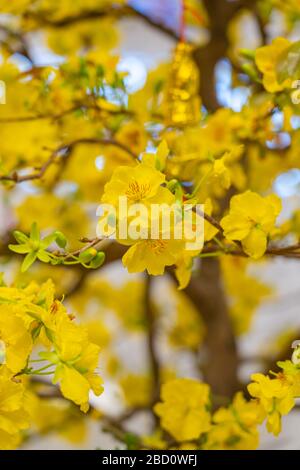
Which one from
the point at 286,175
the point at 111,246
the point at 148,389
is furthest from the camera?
the point at 148,389

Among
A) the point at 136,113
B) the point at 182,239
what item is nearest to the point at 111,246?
the point at 136,113

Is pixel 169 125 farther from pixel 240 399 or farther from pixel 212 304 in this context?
pixel 212 304

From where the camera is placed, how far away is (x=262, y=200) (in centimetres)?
48

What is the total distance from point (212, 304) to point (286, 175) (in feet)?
0.77

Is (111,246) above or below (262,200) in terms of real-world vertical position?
below

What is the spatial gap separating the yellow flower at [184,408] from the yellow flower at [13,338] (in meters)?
0.24

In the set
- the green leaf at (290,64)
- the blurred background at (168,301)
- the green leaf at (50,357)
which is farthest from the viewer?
the blurred background at (168,301)

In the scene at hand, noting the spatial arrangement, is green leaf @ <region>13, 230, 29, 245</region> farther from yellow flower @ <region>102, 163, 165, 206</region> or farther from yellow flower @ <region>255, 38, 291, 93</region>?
yellow flower @ <region>255, 38, 291, 93</region>

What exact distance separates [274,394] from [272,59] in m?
0.28

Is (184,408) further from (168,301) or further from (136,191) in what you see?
(168,301)

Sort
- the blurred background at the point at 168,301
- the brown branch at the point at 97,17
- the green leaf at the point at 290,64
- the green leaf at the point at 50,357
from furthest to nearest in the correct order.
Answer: the blurred background at the point at 168,301
the brown branch at the point at 97,17
the green leaf at the point at 290,64
the green leaf at the point at 50,357

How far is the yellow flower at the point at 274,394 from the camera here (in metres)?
0.45

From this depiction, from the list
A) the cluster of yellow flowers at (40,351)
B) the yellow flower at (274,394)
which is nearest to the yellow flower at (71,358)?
the cluster of yellow flowers at (40,351)

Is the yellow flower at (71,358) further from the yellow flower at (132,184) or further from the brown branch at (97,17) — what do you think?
the brown branch at (97,17)
